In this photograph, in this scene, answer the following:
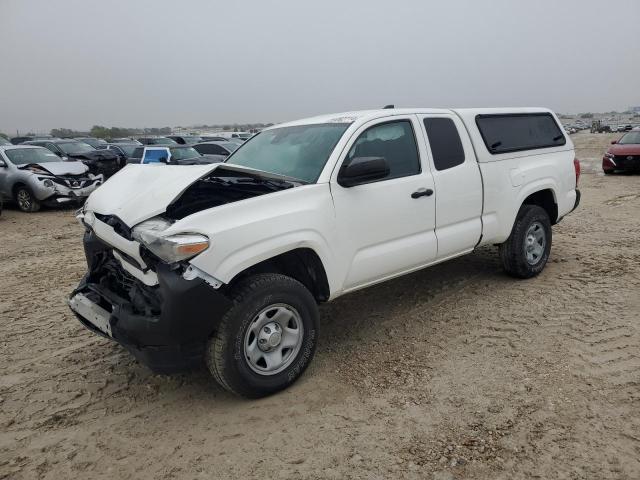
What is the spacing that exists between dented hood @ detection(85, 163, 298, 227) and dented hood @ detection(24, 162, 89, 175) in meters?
9.29

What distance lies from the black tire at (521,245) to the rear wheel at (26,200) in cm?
1084

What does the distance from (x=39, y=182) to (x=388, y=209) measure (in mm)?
10440

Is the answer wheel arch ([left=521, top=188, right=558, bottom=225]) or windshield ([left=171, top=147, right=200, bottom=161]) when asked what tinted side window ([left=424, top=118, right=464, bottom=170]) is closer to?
wheel arch ([left=521, top=188, right=558, bottom=225])

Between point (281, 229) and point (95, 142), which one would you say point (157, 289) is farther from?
point (95, 142)

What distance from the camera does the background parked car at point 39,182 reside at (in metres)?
11.3

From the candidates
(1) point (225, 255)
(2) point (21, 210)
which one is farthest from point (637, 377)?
(2) point (21, 210)

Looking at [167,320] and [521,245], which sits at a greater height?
[167,320]

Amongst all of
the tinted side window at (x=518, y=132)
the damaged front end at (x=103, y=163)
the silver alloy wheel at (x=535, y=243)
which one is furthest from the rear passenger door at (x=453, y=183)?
the damaged front end at (x=103, y=163)

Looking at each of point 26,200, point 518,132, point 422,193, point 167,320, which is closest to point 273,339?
point 167,320

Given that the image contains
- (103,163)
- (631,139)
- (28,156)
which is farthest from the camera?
(631,139)

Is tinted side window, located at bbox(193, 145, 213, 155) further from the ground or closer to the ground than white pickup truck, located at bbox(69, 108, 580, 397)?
further from the ground

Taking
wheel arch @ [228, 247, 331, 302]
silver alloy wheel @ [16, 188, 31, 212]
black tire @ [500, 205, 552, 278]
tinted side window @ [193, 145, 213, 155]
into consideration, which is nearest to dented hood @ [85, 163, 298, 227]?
wheel arch @ [228, 247, 331, 302]

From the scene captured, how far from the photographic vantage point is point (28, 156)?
1237cm

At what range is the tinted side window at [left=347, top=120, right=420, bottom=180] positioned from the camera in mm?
3925
